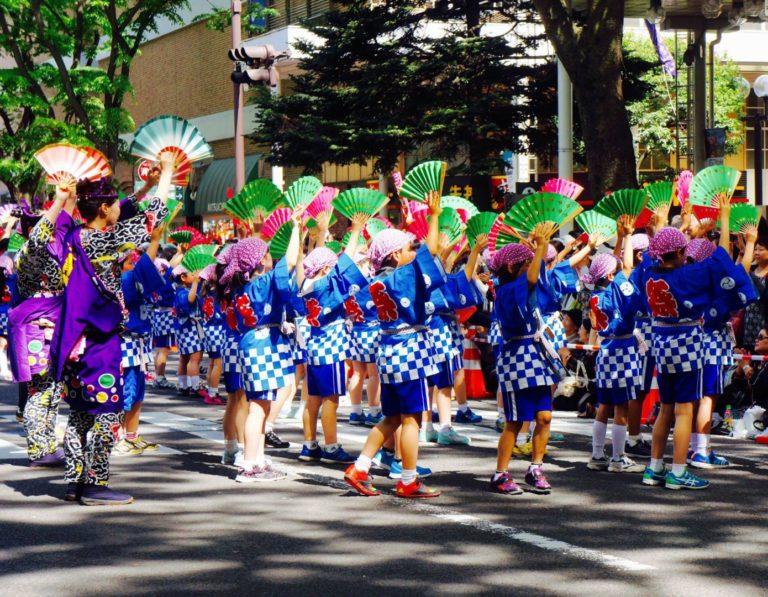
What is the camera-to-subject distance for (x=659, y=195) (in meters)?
10.6

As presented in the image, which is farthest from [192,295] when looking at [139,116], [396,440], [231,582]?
[139,116]

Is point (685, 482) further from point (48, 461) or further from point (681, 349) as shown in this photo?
point (48, 461)

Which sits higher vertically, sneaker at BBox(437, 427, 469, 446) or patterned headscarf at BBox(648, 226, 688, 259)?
patterned headscarf at BBox(648, 226, 688, 259)

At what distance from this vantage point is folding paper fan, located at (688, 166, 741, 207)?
9977mm

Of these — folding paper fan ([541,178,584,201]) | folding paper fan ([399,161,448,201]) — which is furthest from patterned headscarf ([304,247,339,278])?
folding paper fan ([541,178,584,201])

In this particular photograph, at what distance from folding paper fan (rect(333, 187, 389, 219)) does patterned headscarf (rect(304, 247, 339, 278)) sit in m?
0.43

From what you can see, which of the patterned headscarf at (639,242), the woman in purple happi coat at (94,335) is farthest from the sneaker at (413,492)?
the patterned headscarf at (639,242)

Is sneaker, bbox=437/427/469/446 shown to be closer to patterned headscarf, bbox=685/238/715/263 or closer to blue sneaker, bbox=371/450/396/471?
blue sneaker, bbox=371/450/396/471

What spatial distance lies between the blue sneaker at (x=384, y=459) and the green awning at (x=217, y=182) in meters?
30.8

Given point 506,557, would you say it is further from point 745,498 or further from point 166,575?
point 745,498

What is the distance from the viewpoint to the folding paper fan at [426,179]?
9.09 m

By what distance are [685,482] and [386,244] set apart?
2674 mm

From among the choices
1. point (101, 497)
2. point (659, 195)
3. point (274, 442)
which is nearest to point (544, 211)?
point (659, 195)

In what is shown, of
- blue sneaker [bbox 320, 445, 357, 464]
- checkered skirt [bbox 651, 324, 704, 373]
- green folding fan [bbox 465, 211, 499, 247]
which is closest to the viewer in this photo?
checkered skirt [bbox 651, 324, 704, 373]
